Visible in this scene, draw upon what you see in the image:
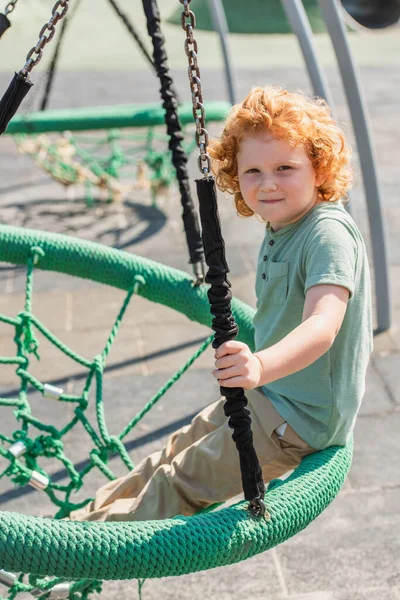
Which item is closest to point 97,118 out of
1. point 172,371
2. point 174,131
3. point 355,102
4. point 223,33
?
point 223,33

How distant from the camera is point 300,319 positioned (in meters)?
1.83

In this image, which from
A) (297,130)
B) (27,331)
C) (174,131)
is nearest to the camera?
(297,130)

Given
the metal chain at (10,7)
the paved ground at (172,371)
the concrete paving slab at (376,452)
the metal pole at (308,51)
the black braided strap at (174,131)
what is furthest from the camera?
the metal pole at (308,51)

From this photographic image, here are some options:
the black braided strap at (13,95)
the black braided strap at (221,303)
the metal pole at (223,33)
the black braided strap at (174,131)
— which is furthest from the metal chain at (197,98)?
the metal pole at (223,33)

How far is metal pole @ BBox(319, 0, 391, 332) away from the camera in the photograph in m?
3.49

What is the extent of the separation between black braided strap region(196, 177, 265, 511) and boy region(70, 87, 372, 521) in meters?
0.07

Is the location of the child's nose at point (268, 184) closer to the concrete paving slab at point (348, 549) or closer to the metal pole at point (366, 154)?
the concrete paving slab at point (348, 549)

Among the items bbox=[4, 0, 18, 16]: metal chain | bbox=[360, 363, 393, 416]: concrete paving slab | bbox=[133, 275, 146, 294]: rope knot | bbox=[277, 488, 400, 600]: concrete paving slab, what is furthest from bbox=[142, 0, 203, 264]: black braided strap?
bbox=[360, 363, 393, 416]: concrete paving slab

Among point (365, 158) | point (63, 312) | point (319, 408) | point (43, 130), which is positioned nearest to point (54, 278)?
point (63, 312)

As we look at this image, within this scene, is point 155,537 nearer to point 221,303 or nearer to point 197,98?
point 221,303

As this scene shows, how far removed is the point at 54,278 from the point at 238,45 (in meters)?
6.73

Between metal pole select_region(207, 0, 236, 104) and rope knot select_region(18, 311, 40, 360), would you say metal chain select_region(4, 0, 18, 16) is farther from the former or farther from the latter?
metal pole select_region(207, 0, 236, 104)

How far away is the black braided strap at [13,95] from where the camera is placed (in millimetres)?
1796

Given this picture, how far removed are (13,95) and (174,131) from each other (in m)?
0.69
